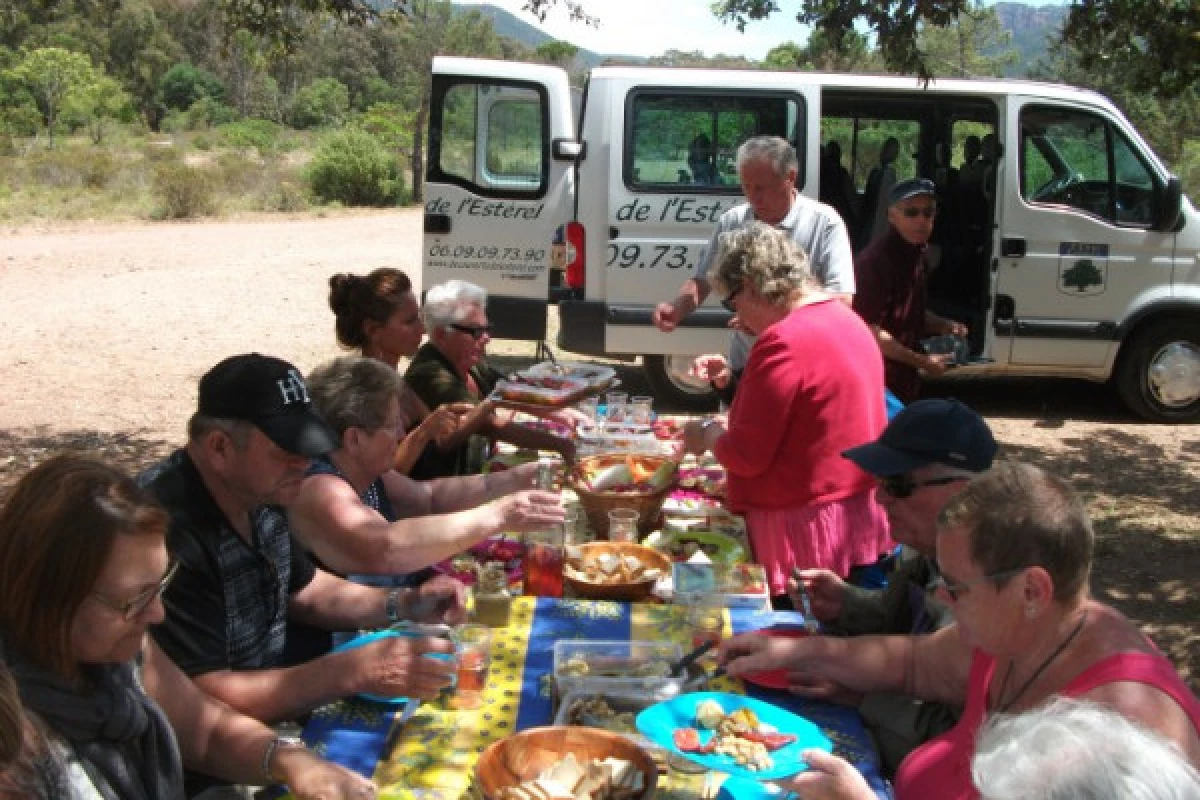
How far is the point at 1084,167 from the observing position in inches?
316

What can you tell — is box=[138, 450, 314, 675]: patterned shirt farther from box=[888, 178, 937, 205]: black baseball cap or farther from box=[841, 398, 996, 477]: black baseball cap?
box=[888, 178, 937, 205]: black baseball cap

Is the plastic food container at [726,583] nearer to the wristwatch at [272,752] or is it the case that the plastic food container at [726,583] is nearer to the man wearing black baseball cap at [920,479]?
the man wearing black baseball cap at [920,479]

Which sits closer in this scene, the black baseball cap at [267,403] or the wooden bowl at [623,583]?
the black baseball cap at [267,403]

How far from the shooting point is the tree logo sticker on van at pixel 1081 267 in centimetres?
787

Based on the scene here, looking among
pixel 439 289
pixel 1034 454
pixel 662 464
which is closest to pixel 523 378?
pixel 439 289

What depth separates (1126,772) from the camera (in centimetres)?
119

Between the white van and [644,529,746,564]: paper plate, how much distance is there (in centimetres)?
444

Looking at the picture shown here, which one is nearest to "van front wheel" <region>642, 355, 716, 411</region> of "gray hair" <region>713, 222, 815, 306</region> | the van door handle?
the van door handle

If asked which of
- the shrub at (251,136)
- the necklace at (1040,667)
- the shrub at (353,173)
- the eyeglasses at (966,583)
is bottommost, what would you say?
the necklace at (1040,667)

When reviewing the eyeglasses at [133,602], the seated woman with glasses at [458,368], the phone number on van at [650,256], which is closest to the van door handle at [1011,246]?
the phone number on van at [650,256]

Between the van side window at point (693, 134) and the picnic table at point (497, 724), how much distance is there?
5.34m

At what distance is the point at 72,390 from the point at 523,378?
5.66 m

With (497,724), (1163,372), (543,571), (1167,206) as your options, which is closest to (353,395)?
(543,571)

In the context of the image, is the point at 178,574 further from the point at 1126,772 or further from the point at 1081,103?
the point at 1081,103
